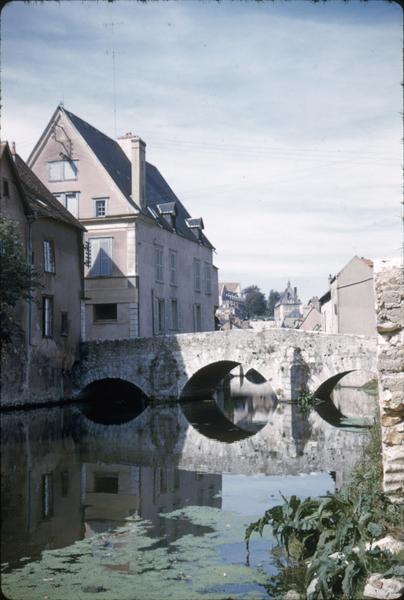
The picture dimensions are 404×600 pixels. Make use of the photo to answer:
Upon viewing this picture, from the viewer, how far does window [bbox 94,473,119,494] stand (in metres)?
10.5

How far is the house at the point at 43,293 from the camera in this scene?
20.9 metres

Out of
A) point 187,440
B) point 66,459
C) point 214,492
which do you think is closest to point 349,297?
point 187,440

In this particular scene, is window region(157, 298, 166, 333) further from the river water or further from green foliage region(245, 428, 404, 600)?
green foliage region(245, 428, 404, 600)

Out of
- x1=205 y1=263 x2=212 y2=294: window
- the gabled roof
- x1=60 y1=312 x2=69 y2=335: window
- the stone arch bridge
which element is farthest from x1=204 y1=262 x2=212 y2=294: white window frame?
x1=60 y1=312 x2=69 y2=335: window

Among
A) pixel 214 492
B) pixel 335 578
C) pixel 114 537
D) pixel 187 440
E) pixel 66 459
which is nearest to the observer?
pixel 335 578

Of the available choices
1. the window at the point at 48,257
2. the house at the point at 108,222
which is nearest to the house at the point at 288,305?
the house at the point at 108,222

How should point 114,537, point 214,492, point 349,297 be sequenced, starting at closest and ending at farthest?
1. point 114,537
2. point 214,492
3. point 349,297

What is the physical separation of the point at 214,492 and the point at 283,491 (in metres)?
0.95

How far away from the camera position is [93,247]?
28172 mm

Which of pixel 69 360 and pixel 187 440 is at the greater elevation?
pixel 69 360

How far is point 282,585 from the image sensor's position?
6.07 metres

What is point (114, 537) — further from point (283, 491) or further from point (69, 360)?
point (69, 360)

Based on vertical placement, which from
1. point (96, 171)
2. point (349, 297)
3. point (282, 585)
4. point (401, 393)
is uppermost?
point (96, 171)

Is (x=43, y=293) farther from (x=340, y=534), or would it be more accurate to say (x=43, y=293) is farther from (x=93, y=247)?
(x=340, y=534)
